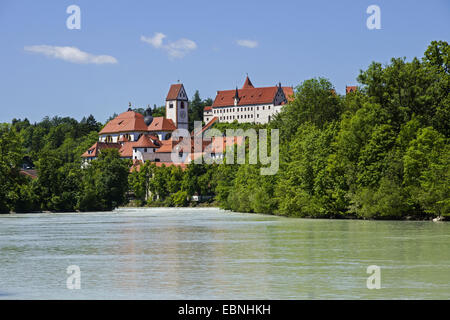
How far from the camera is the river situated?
19.8m

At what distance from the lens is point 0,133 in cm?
9206

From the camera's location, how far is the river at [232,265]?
781 inches

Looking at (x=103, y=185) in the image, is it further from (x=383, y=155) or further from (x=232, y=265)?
(x=232, y=265)

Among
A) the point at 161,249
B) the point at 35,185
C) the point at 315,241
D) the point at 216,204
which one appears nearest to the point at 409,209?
the point at 315,241

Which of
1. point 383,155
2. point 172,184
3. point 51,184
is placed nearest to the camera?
point 383,155

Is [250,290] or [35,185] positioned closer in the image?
[250,290]

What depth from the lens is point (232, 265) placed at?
26078mm

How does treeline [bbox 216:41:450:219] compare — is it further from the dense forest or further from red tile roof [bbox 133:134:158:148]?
red tile roof [bbox 133:134:158:148]

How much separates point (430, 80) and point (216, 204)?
210 feet

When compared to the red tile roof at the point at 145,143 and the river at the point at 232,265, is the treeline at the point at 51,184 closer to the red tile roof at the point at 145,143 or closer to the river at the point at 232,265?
the river at the point at 232,265

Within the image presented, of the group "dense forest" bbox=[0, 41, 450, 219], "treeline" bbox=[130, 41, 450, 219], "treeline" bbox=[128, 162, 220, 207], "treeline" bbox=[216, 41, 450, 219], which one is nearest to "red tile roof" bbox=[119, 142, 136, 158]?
"treeline" bbox=[128, 162, 220, 207]

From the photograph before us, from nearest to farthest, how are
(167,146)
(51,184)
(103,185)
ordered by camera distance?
(51,184) → (103,185) → (167,146)

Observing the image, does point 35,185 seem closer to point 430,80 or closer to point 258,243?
point 430,80

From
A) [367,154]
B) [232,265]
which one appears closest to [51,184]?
[367,154]
